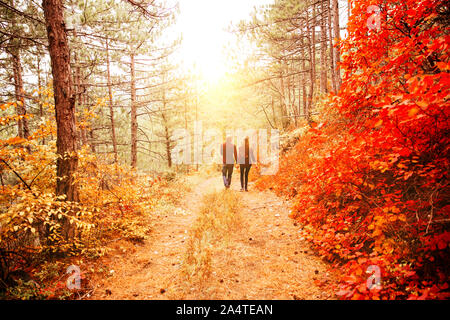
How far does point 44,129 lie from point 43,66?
415 inches

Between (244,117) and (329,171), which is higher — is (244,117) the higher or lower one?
the higher one

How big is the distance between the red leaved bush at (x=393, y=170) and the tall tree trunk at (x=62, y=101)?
496cm

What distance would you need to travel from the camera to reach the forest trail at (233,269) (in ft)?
9.64

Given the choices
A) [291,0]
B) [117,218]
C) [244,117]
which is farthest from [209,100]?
[117,218]

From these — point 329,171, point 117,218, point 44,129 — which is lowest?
point 117,218

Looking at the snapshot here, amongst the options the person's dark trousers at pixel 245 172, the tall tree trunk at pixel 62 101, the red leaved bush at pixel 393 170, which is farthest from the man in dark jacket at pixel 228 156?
the tall tree trunk at pixel 62 101

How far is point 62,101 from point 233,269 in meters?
4.51

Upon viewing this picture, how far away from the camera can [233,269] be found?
11.3 feet
